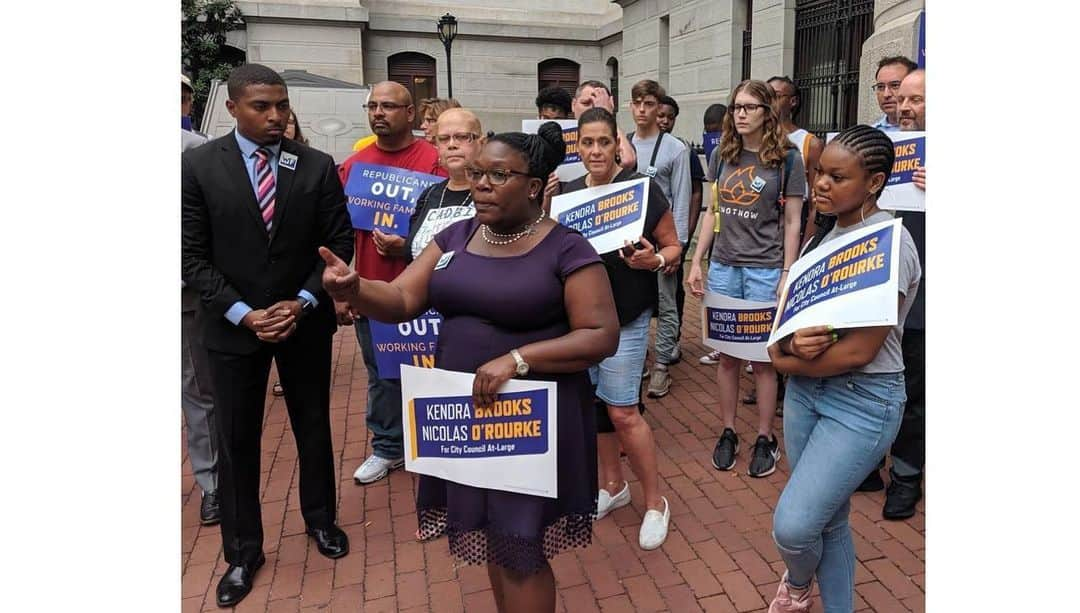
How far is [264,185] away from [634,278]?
173 centimetres

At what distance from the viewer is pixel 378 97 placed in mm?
4266

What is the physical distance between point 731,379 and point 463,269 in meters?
2.58

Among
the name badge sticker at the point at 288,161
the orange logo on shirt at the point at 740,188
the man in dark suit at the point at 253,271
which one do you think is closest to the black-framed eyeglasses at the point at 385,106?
the man in dark suit at the point at 253,271

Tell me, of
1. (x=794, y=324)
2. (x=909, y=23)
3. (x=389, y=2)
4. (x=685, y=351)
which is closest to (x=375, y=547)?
(x=794, y=324)

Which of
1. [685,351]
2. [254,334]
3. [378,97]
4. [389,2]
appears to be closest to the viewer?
[254,334]

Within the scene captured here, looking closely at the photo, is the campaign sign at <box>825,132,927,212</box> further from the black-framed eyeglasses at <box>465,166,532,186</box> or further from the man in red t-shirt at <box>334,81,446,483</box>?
the man in red t-shirt at <box>334,81,446,483</box>

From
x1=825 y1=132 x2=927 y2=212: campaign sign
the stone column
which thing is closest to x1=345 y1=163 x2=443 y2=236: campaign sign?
x1=825 y1=132 x2=927 y2=212: campaign sign

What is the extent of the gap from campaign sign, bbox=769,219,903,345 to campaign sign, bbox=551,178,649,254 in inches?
39.7

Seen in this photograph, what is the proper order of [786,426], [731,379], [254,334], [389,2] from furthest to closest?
[389,2] < [731,379] < [254,334] < [786,426]

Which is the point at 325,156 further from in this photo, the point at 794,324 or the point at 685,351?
the point at 685,351

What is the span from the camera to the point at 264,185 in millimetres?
3338

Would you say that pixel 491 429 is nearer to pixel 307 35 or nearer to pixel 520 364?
pixel 520 364

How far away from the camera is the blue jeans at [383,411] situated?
4785mm

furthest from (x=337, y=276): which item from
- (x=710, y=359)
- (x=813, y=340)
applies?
(x=710, y=359)
